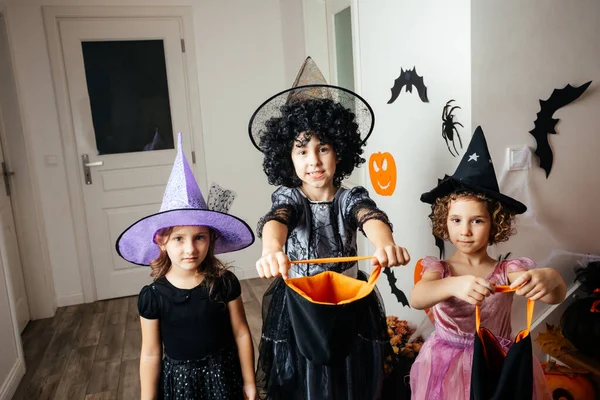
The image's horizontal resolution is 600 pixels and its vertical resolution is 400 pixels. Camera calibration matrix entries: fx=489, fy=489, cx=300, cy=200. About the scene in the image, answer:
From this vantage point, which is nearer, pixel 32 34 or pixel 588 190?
pixel 588 190

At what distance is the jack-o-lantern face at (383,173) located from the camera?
2.09m

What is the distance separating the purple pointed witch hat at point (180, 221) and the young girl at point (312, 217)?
0.12m

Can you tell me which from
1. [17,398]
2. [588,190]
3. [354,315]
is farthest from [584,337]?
[17,398]

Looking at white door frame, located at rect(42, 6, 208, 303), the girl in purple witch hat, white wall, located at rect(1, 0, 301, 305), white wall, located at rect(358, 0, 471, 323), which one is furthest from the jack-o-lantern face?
white door frame, located at rect(42, 6, 208, 303)

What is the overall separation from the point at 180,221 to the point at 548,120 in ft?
4.01

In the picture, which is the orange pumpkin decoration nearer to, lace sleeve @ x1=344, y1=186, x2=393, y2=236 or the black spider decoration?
the black spider decoration

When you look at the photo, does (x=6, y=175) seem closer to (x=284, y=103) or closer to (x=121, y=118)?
(x=121, y=118)

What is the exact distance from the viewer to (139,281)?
357 cm

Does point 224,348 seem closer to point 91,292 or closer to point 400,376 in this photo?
point 400,376

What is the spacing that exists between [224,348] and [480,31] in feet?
3.99

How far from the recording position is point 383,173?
2158 millimetres

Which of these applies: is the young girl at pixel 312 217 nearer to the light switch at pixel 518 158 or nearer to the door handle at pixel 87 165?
the light switch at pixel 518 158

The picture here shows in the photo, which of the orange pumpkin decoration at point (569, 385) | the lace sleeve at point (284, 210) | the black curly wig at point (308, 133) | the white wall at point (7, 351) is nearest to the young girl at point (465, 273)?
the black curly wig at point (308, 133)

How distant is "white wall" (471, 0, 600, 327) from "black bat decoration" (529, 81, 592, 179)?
18 mm
